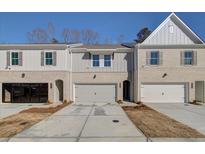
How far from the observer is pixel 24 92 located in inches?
888

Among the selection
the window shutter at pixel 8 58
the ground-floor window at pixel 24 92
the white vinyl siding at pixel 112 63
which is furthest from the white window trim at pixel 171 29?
the window shutter at pixel 8 58

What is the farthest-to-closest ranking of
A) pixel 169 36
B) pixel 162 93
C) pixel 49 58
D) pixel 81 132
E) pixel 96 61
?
pixel 96 61, pixel 49 58, pixel 162 93, pixel 169 36, pixel 81 132

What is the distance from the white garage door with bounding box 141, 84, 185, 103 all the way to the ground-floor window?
9.91 meters

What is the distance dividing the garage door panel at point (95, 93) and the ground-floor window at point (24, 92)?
331 cm

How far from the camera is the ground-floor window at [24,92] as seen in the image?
22297 millimetres

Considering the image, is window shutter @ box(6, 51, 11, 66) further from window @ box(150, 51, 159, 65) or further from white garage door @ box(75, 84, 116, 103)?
window @ box(150, 51, 159, 65)

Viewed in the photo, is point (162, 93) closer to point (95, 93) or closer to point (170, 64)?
point (170, 64)

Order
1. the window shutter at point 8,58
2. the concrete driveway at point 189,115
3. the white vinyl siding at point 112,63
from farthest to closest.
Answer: the white vinyl siding at point 112,63 → the window shutter at point 8,58 → the concrete driveway at point 189,115

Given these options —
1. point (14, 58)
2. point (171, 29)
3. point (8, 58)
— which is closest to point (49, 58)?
point (14, 58)

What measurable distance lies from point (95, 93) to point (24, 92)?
23.7ft

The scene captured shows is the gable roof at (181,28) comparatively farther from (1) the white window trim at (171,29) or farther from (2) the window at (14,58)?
(2) the window at (14,58)

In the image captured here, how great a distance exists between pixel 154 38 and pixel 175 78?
14.3 ft

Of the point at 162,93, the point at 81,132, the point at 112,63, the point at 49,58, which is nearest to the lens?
the point at 81,132
